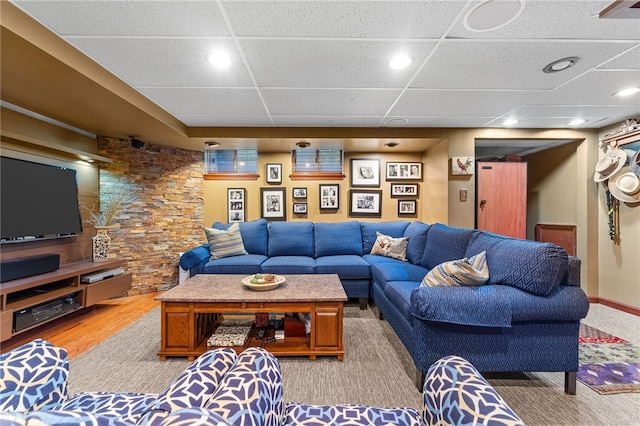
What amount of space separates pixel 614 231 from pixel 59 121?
6.59 metres

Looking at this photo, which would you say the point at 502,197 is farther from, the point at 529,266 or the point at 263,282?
the point at 263,282

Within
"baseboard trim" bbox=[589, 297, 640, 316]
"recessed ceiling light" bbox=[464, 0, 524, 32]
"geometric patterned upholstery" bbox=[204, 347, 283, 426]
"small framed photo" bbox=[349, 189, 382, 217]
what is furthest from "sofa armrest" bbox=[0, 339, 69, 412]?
"baseboard trim" bbox=[589, 297, 640, 316]

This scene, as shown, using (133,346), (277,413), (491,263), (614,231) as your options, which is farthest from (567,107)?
(133,346)

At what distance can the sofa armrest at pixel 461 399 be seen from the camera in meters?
0.62

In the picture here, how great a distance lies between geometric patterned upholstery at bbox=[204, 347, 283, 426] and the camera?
59 centimetres

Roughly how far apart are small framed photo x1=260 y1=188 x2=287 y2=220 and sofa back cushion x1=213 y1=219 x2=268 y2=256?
0.45 metres

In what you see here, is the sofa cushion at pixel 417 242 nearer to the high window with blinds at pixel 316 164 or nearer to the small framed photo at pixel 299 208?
the high window with blinds at pixel 316 164

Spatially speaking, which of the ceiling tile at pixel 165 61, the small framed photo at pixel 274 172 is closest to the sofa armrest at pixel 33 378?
the ceiling tile at pixel 165 61

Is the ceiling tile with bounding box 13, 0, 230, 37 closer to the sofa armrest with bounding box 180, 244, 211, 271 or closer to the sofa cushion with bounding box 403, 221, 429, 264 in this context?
the sofa armrest with bounding box 180, 244, 211, 271

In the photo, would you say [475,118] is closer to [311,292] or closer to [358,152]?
[358,152]

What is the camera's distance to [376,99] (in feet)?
8.50

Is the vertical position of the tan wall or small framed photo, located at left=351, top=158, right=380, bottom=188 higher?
small framed photo, located at left=351, top=158, right=380, bottom=188

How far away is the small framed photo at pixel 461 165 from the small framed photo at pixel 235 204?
3.13 meters

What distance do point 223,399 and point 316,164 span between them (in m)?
3.83
